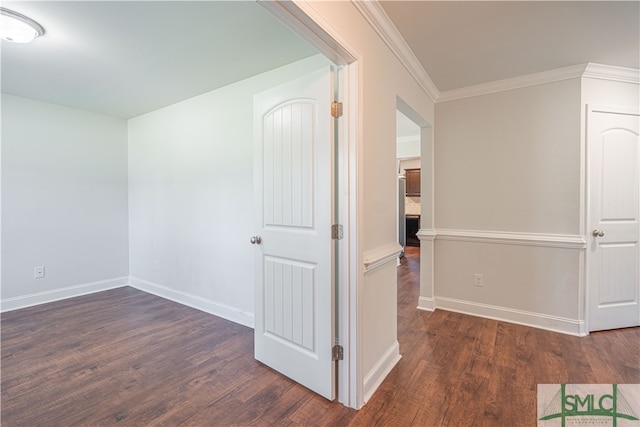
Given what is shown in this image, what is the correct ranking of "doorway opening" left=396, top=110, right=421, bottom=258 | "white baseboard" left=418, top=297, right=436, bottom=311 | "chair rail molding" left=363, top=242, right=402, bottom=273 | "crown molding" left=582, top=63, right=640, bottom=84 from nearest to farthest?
1. "chair rail molding" left=363, top=242, right=402, bottom=273
2. "crown molding" left=582, top=63, right=640, bottom=84
3. "white baseboard" left=418, top=297, right=436, bottom=311
4. "doorway opening" left=396, top=110, right=421, bottom=258

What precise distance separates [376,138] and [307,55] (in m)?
1.02

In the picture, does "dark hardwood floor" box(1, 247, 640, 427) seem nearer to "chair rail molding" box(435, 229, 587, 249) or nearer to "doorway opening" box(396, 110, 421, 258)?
"chair rail molding" box(435, 229, 587, 249)

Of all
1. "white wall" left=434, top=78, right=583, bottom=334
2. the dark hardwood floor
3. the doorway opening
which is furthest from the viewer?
the doorway opening

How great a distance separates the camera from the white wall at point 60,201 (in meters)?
3.19

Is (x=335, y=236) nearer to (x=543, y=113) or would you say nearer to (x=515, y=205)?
(x=515, y=205)

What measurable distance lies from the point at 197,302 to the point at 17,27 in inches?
105

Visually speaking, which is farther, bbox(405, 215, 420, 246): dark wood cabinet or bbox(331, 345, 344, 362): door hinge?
bbox(405, 215, 420, 246): dark wood cabinet

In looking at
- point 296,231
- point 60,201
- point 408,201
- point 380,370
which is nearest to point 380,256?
point 296,231

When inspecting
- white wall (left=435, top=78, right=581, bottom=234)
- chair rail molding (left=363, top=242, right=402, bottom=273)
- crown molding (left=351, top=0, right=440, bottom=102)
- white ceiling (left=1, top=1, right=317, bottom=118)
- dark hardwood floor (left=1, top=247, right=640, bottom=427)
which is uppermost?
white ceiling (left=1, top=1, right=317, bottom=118)

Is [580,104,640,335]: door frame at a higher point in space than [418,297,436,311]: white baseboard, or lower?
higher

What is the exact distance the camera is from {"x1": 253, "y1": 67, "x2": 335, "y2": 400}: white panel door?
1.71 m

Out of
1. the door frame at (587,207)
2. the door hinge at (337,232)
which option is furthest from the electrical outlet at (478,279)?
the door hinge at (337,232)

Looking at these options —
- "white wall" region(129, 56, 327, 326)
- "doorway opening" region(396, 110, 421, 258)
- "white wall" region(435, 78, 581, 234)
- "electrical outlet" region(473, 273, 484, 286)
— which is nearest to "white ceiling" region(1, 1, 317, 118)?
"white wall" region(129, 56, 327, 326)

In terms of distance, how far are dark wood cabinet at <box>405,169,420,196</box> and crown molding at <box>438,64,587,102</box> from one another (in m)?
4.25
